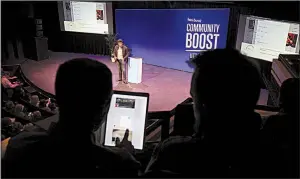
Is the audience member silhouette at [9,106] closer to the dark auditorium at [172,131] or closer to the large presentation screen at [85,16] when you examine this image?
the dark auditorium at [172,131]

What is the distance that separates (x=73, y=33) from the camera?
Answer: 777cm

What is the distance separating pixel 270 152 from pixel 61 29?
23.2 ft

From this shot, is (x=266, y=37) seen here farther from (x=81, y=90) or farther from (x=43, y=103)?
(x=81, y=90)

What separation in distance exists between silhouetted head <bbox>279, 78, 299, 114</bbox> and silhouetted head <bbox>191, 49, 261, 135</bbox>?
0.31 metres

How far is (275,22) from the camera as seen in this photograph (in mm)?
5016

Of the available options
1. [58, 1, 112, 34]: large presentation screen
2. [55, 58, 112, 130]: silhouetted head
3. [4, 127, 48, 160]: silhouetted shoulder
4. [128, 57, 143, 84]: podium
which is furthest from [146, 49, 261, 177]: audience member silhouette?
[58, 1, 112, 34]: large presentation screen

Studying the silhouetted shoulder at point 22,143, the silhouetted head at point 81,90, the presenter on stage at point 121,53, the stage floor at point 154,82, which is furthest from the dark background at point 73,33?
the silhouetted shoulder at point 22,143

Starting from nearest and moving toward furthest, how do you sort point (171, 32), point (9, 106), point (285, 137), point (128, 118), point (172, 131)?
point (285, 137) → point (128, 118) → point (172, 131) → point (9, 106) → point (171, 32)

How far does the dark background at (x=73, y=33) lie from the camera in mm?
5344

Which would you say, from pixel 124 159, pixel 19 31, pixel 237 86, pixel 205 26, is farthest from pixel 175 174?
pixel 19 31

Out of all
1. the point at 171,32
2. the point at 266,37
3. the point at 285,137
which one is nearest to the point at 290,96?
the point at 285,137

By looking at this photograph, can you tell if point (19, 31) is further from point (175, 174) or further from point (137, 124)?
point (175, 174)

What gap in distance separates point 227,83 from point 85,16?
6478mm

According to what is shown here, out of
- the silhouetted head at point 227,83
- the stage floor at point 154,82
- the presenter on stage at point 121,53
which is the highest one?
the silhouetted head at point 227,83
